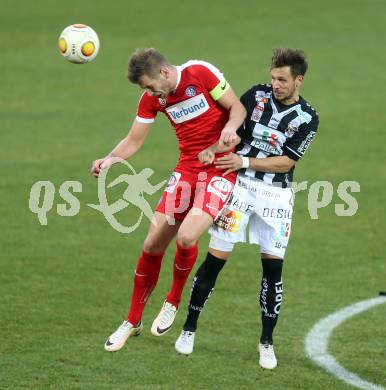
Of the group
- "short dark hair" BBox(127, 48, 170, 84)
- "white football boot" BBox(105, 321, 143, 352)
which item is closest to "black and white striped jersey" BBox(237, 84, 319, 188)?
"short dark hair" BBox(127, 48, 170, 84)

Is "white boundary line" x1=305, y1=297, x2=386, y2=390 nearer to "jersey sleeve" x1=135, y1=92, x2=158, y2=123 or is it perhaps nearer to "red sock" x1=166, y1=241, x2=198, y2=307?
"red sock" x1=166, y1=241, x2=198, y2=307

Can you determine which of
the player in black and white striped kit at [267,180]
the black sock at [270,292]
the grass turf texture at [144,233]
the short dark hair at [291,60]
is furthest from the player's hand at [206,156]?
Answer: the grass turf texture at [144,233]

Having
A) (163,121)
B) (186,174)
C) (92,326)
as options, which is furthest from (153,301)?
(163,121)

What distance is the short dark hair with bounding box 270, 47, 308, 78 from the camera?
9.48 meters

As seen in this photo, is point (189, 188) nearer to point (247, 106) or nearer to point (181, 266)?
point (181, 266)

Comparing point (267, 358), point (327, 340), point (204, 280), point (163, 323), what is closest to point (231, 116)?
point (204, 280)

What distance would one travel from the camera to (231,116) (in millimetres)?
9594

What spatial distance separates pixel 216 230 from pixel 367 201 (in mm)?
7759

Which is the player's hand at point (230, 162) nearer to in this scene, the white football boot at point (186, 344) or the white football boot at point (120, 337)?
the white football boot at point (186, 344)

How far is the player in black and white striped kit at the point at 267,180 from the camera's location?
9680 millimetres

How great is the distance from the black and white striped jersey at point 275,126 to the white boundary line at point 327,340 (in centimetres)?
248

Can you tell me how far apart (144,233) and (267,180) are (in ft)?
19.8

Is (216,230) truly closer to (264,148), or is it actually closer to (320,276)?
(264,148)

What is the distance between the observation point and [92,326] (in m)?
12.1
